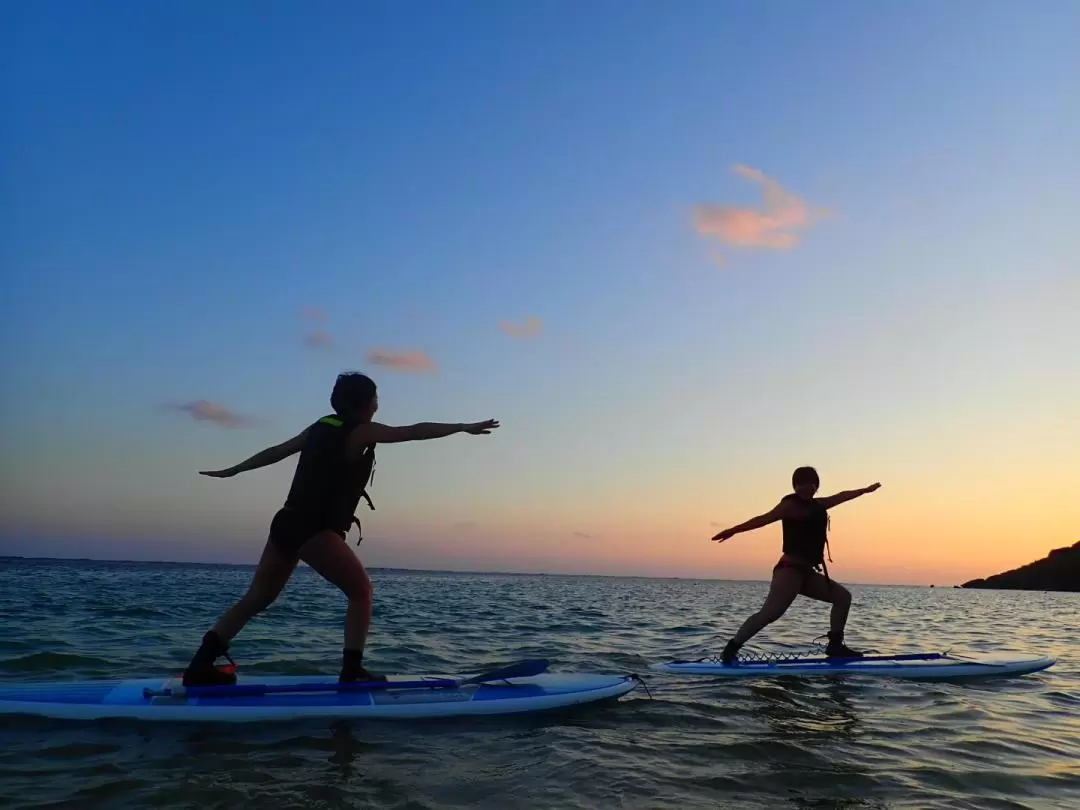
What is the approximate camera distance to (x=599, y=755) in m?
4.74

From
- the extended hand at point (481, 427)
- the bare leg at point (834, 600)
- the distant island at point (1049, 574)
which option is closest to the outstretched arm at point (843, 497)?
the bare leg at point (834, 600)

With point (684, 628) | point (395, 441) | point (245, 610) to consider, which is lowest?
point (684, 628)

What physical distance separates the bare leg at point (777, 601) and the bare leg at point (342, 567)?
4437 mm

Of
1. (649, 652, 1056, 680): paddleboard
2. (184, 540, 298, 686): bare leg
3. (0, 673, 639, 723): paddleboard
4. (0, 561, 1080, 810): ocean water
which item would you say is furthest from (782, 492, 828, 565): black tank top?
(184, 540, 298, 686): bare leg

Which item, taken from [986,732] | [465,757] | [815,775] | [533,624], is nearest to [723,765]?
[815,775]

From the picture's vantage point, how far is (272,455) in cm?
599

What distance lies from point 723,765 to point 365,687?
285cm

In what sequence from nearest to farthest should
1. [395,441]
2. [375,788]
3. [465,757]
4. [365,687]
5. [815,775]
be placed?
1. [375,788]
2. [815,775]
3. [465,757]
4. [395,441]
5. [365,687]

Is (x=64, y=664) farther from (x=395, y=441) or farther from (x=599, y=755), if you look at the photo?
(x=599, y=755)

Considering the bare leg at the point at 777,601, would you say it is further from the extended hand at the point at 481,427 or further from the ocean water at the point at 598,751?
the extended hand at the point at 481,427

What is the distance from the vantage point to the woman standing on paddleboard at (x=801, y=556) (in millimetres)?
8492

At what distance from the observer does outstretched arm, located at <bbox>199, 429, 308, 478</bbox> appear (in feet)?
19.6

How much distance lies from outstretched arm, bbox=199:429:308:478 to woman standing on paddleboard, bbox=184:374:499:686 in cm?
4

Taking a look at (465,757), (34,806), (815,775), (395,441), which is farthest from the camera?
(395,441)
